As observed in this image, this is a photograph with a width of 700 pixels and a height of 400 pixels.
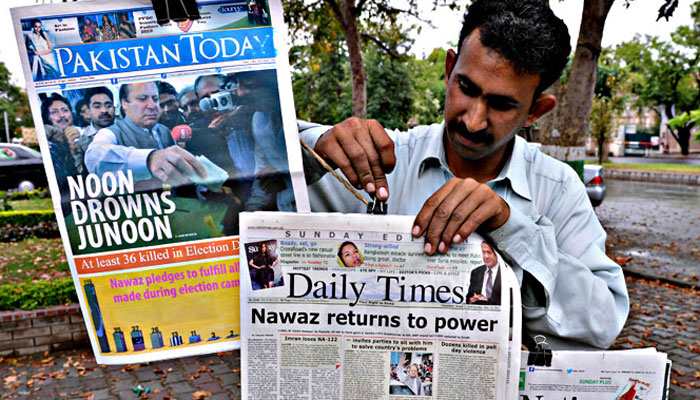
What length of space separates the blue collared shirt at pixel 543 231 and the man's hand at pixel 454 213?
87mm

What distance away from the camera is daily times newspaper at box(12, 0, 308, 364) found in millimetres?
1155

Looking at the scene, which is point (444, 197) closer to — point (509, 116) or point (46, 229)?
point (509, 116)

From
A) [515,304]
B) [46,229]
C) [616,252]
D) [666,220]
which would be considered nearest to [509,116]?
[515,304]

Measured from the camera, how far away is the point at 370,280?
47.7 inches

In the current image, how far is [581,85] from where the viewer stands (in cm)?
568

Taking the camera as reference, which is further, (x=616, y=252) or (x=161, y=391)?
(x=616, y=252)

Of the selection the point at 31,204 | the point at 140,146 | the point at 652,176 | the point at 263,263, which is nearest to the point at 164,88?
the point at 140,146

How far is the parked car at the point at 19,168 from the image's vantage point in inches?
574

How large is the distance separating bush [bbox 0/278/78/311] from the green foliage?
180 inches

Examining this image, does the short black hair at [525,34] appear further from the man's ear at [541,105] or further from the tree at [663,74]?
the tree at [663,74]

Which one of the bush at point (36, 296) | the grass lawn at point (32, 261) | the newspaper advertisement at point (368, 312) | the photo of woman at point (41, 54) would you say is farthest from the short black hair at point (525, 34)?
the grass lawn at point (32, 261)

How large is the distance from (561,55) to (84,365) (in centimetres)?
454

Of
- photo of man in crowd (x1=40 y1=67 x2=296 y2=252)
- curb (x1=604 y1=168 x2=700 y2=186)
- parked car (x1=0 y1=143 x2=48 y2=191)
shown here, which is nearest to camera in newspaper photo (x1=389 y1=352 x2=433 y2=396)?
photo of man in crowd (x1=40 y1=67 x2=296 y2=252)

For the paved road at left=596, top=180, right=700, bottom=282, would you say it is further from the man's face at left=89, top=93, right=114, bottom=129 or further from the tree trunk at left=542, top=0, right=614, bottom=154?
the man's face at left=89, top=93, right=114, bottom=129
